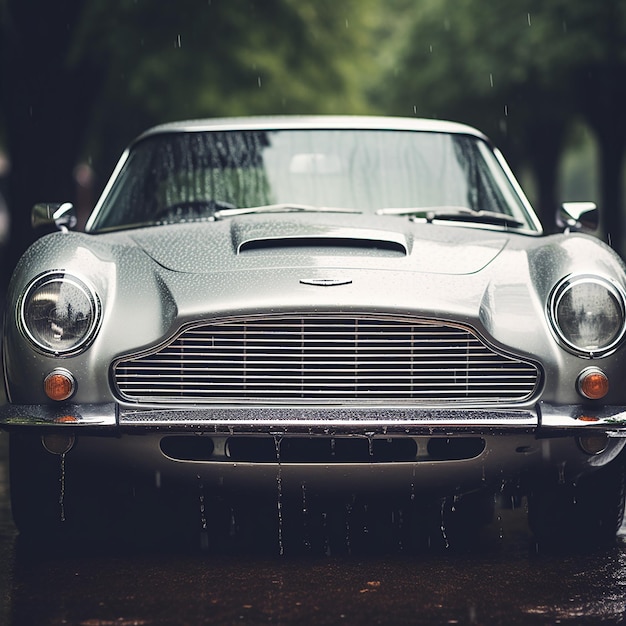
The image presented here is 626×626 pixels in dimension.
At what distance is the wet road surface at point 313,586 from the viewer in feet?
13.3

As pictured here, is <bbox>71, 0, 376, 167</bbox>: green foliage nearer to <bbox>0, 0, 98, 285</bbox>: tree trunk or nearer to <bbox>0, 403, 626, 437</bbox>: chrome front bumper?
<bbox>0, 0, 98, 285</bbox>: tree trunk

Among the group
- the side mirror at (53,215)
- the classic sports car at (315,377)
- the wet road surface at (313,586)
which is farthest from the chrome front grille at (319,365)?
the side mirror at (53,215)

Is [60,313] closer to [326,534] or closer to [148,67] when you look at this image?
[326,534]

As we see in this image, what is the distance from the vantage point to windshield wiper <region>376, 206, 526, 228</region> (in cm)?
589

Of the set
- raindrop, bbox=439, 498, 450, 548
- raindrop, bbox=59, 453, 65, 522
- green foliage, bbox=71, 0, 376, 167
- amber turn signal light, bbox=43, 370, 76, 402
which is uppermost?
green foliage, bbox=71, 0, 376, 167

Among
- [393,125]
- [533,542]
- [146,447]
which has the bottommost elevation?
[533,542]

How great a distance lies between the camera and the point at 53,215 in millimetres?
5984

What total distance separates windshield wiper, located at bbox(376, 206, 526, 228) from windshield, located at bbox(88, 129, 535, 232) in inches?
0.5

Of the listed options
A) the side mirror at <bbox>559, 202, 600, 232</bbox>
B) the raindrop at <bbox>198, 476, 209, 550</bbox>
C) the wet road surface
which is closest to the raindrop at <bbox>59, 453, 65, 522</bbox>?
the wet road surface

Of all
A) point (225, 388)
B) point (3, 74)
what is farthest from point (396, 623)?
point (3, 74)

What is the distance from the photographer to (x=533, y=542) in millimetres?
5148

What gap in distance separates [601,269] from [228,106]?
1533 centimetres

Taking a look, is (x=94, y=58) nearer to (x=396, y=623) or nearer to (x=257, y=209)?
(x=257, y=209)

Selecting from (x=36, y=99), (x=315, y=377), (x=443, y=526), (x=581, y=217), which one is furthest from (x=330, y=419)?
(x=36, y=99)
